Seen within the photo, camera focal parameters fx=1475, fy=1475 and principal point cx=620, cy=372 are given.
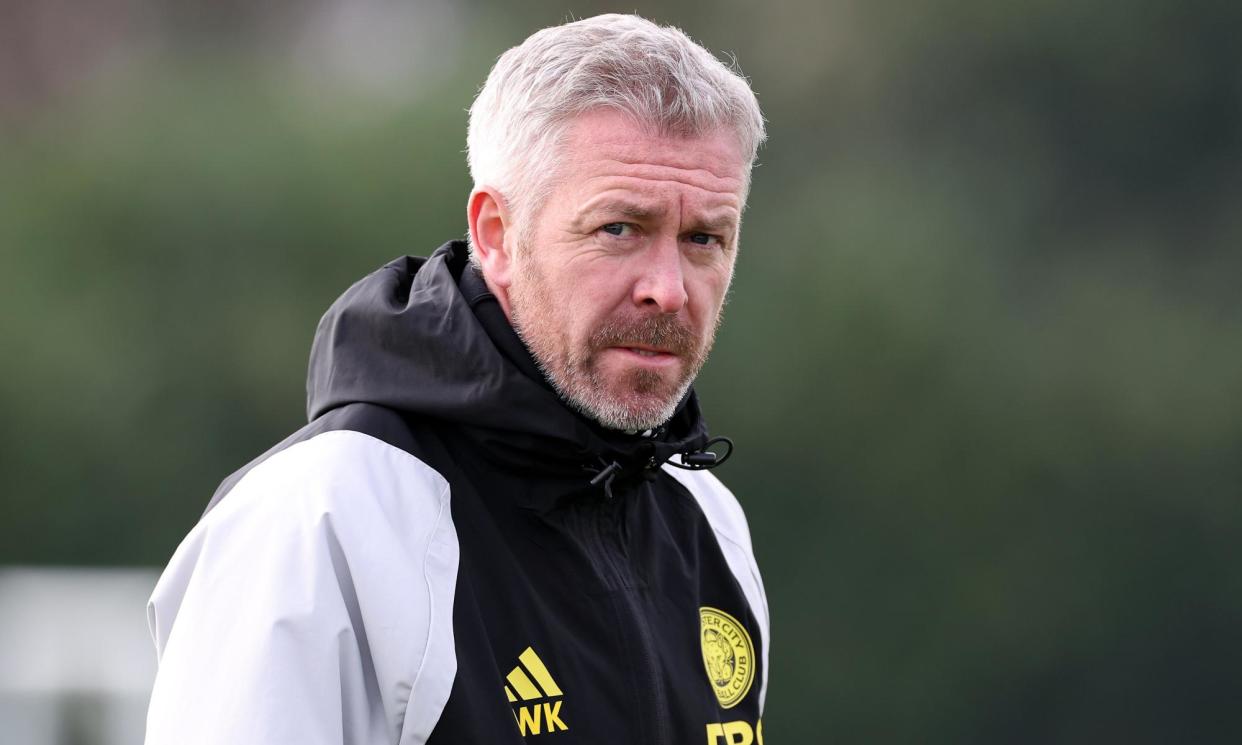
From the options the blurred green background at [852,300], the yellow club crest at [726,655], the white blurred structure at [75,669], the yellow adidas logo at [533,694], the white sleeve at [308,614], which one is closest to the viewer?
the white sleeve at [308,614]

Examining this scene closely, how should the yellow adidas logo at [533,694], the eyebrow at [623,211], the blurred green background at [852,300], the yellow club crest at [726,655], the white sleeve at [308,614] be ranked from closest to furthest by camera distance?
1. the white sleeve at [308,614]
2. the yellow adidas logo at [533,694]
3. the eyebrow at [623,211]
4. the yellow club crest at [726,655]
5. the blurred green background at [852,300]

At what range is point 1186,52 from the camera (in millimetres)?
7184

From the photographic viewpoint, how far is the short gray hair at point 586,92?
1.57m

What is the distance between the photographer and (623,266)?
1565 mm

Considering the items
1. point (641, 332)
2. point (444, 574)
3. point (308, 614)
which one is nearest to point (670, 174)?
point (641, 332)

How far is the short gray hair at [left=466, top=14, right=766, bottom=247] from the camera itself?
61.7 inches

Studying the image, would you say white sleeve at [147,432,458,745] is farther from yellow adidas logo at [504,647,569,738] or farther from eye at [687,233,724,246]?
eye at [687,233,724,246]

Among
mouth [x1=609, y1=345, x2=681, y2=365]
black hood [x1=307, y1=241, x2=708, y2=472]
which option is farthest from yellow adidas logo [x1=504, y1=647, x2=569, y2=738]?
mouth [x1=609, y1=345, x2=681, y2=365]

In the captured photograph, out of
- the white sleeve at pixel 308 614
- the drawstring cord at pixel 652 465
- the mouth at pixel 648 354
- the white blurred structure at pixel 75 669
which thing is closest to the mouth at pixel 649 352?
the mouth at pixel 648 354

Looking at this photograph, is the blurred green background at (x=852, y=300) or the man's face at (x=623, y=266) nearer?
the man's face at (x=623, y=266)

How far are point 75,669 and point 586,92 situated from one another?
127 inches

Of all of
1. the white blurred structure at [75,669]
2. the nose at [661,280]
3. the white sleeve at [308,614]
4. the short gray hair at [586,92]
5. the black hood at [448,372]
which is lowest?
the white blurred structure at [75,669]

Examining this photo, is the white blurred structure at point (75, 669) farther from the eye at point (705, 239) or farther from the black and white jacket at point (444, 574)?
the eye at point (705, 239)

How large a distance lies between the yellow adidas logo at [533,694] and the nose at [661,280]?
1.26 feet
